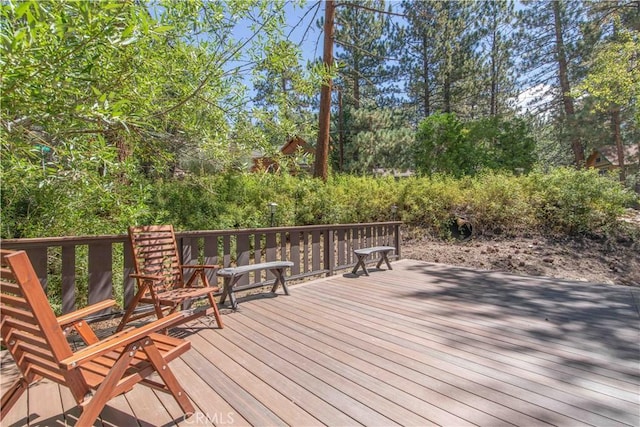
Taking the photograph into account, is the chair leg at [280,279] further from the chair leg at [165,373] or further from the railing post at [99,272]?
the chair leg at [165,373]

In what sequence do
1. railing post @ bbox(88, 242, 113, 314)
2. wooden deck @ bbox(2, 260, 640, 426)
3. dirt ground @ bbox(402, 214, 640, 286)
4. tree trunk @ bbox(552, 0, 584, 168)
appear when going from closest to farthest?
wooden deck @ bbox(2, 260, 640, 426), railing post @ bbox(88, 242, 113, 314), dirt ground @ bbox(402, 214, 640, 286), tree trunk @ bbox(552, 0, 584, 168)

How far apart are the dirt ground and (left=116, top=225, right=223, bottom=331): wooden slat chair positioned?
498 centimetres

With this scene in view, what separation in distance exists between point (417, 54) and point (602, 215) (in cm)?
1214

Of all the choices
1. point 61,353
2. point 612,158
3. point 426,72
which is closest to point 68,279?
point 61,353

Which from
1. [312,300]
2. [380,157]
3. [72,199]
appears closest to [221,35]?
[72,199]

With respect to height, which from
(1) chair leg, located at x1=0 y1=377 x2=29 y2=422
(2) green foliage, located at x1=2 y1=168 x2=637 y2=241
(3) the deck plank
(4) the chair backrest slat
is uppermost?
(2) green foliage, located at x1=2 y1=168 x2=637 y2=241

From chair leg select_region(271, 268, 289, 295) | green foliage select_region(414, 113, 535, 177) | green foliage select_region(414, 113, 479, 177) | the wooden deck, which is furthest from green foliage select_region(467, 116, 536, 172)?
chair leg select_region(271, 268, 289, 295)

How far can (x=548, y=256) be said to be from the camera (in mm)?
6508

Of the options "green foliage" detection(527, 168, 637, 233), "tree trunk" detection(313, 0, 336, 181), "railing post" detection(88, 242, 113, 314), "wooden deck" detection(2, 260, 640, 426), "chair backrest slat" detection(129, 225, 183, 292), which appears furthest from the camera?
"tree trunk" detection(313, 0, 336, 181)

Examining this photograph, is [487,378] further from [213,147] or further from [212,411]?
[213,147]

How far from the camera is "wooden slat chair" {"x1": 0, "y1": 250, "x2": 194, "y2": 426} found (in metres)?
1.34

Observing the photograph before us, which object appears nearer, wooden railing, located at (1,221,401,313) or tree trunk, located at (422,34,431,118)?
wooden railing, located at (1,221,401,313)

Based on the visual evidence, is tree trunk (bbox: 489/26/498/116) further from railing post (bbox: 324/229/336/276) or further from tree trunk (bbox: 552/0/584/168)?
railing post (bbox: 324/229/336/276)

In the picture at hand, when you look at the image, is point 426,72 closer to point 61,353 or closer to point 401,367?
point 401,367
